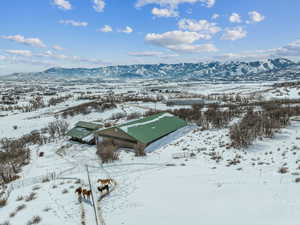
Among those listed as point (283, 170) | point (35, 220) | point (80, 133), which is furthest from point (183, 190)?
point (80, 133)

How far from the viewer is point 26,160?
2302 centimetres

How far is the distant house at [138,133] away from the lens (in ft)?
79.3

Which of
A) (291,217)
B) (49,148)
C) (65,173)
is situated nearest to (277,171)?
(291,217)

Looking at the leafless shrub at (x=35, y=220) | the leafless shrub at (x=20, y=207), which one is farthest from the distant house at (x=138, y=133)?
the leafless shrub at (x=35, y=220)

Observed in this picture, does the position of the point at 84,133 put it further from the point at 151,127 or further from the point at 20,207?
the point at 20,207

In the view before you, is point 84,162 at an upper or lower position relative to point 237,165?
lower

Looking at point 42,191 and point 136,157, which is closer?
point 42,191

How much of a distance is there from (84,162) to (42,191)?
827cm

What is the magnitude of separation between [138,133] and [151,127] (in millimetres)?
3349

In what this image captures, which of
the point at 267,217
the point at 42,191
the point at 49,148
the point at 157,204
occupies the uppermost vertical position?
the point at 267,217

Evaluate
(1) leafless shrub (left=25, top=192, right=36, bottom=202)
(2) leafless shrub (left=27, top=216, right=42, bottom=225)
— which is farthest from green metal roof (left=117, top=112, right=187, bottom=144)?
(2) leafless shrub (left=27, top=216, right=42, bottom=225)

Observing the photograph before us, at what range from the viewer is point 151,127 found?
28.0 m

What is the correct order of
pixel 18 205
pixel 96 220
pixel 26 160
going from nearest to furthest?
1. pixel 96 220
2. pixel 18 205
3. pixel 26 160

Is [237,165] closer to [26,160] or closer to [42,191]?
[42,191]
